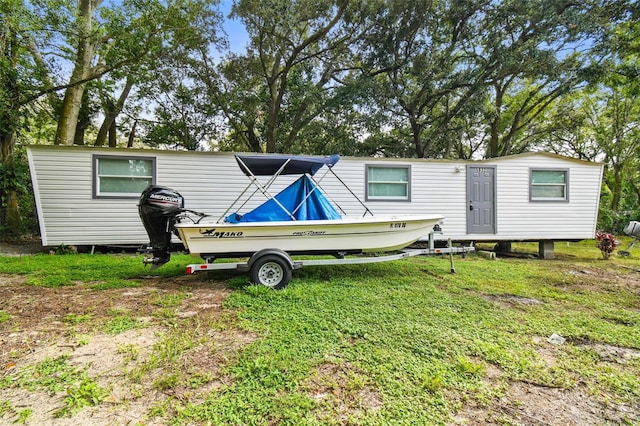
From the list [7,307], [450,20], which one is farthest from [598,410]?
[450,20]

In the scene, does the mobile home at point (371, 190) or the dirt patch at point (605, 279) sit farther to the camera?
the mobile home at point (371, 190)

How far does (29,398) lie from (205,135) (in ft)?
46.0

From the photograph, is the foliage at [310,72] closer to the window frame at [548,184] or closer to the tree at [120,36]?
the tree at [120,36]

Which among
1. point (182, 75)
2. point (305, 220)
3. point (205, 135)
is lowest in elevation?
point (305, 220)

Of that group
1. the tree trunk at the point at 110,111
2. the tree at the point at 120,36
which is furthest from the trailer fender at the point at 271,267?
the tree trunk at the point at 110,111

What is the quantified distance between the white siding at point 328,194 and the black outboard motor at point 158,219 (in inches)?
106

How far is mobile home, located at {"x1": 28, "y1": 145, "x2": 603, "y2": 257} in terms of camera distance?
632 centimetres

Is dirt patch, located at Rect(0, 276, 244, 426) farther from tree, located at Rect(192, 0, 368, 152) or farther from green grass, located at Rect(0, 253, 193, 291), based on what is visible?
tree, located at Rect(192, 0, 368, 152)

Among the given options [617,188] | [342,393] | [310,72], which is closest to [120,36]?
[310,72]

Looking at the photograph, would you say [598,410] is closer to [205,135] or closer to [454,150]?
[205,135]

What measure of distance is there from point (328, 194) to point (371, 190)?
44.8 inches

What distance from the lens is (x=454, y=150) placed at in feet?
60.9

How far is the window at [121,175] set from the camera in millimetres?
6445

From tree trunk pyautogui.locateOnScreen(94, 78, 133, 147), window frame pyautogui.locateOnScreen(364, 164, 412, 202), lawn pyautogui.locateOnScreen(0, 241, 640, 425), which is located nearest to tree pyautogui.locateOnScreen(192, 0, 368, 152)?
tree trunk pyautogui.locateOnScreen(94, 78, 133, 147)
